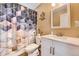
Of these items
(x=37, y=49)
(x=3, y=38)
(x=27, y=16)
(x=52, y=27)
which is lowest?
(x=37, y=49)

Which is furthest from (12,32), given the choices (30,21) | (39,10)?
(39,10)

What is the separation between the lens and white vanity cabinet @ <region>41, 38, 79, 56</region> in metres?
1.89

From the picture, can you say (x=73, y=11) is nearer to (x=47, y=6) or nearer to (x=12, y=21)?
(x=47, y=6)

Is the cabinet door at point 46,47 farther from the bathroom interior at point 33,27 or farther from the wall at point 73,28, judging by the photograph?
the wall at point 73,28

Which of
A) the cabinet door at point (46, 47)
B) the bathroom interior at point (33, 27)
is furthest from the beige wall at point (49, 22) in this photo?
the cabinet door at point (46, 47)

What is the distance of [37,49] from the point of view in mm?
1975

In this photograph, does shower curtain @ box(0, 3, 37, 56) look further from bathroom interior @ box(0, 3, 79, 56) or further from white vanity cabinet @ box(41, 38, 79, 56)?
white vanity cabinet @ box(41, 38, 79, 56)

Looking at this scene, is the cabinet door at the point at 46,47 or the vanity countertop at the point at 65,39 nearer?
the vanity countertop at the point at 65,39

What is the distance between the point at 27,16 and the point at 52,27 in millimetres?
329

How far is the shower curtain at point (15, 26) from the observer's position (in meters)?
1.96

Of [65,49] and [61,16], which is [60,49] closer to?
[65,49]

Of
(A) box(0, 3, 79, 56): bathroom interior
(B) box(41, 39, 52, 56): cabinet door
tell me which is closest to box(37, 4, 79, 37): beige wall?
(A) box(0, 3, 79, 56): bathroom interior

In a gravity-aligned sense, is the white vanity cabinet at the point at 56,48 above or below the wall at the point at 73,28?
below

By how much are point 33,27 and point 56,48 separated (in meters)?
0.37
